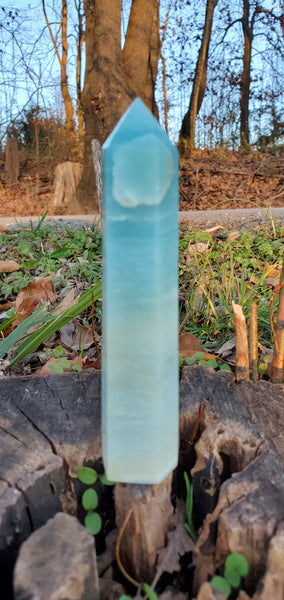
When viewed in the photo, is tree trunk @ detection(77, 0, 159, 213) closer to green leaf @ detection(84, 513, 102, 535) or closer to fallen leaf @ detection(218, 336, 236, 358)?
fallen leaf @ detection(218, 336, 236, 358)

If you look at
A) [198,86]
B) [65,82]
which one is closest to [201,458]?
[198,86]

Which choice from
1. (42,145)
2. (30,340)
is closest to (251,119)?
(42,145)

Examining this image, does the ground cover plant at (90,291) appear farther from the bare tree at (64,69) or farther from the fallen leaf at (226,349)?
the bare tree at (64,69)

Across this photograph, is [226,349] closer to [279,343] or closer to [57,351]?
[279,343]

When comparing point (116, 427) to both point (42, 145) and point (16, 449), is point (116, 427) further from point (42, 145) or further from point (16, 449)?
point (42, 145)

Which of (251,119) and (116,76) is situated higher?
(251,119)
